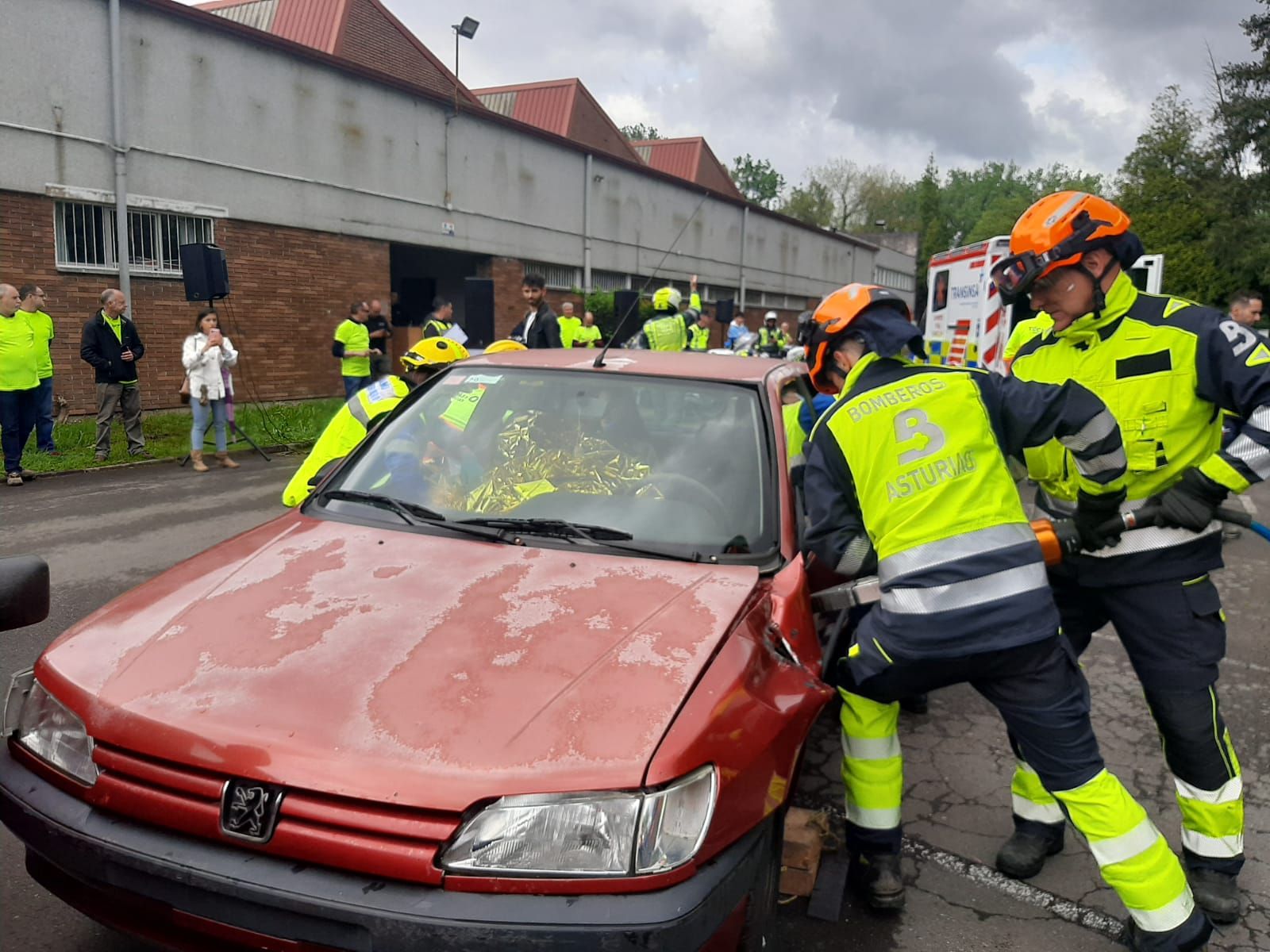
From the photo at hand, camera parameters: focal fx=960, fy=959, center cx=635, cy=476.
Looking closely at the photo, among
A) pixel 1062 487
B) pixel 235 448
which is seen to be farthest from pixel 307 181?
pixel 1062 487

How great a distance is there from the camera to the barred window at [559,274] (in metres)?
22.6

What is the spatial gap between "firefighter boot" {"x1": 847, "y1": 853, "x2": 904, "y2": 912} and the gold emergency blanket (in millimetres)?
1269

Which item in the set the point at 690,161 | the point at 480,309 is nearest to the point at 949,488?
the point at 480,309

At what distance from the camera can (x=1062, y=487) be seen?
308cm

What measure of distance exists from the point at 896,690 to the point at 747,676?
642 millimetres

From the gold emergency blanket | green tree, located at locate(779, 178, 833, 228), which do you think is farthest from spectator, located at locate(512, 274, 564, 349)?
green tree, located at locate(779, 178, 833, 228)

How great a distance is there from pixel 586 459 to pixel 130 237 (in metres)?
12.9

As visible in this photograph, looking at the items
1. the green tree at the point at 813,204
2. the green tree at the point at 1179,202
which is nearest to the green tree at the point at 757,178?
the green tree at the point at 813,204

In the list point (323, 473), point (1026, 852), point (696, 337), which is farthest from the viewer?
point (696, 337)

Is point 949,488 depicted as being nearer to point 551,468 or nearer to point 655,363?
point 551,468

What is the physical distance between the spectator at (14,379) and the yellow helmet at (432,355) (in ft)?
21.4

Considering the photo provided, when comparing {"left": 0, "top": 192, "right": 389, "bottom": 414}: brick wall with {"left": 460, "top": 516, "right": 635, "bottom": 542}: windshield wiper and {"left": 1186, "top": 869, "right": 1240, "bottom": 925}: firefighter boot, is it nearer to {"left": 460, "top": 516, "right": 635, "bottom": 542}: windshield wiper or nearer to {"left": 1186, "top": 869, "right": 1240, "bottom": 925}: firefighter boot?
{"left": 460, "top": 516, "right": 635, "bottom": 542}: windshield wiper

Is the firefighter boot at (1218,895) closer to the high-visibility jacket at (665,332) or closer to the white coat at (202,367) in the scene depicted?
the high-visibility jacket at (665,332)

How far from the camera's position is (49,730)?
2141 millimetres
